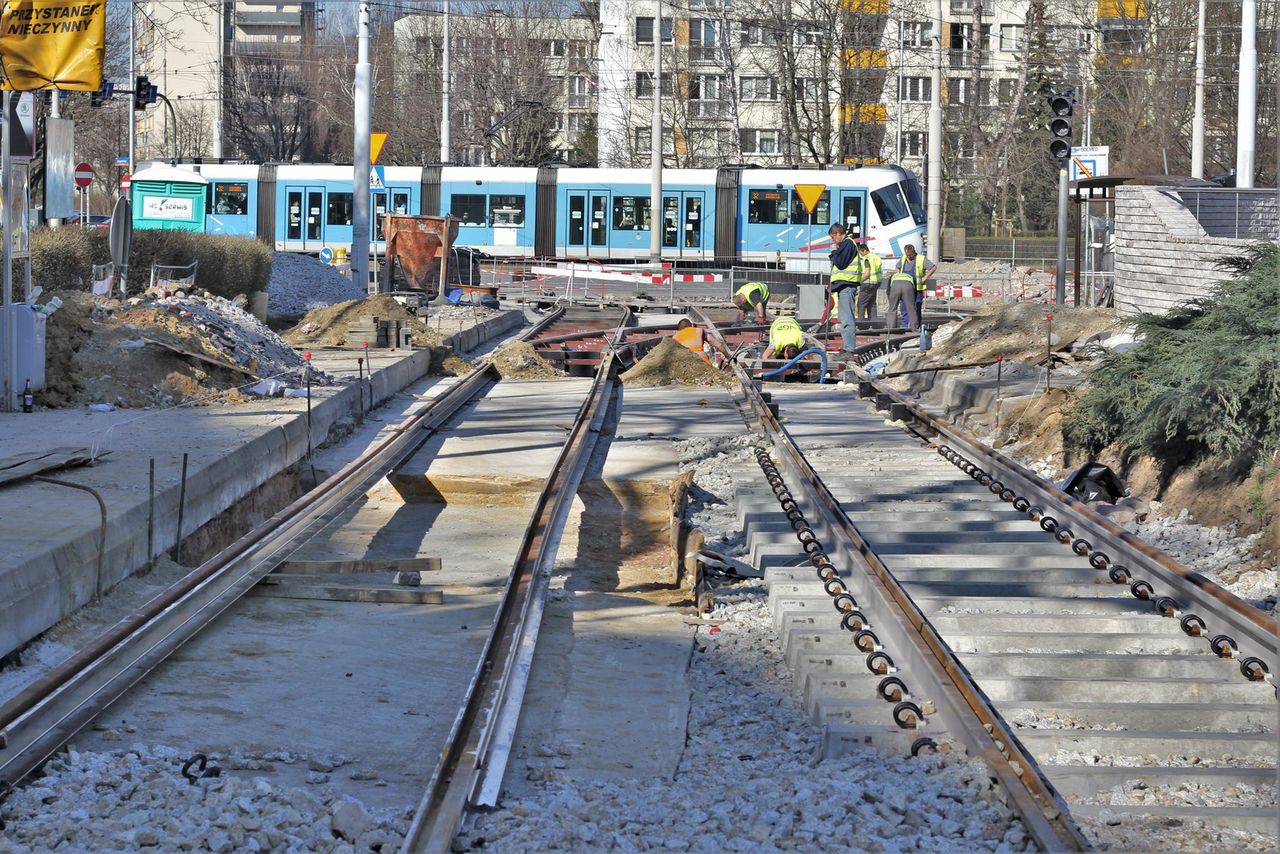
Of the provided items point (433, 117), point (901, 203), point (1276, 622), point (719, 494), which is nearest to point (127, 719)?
point (1276, 622)

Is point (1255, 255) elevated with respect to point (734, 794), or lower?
elevated

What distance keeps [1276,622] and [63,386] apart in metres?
11.4

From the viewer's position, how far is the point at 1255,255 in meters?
12.3

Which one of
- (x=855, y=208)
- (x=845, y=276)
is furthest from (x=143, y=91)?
(x=845, y=276)

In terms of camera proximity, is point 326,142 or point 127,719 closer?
point 127,719

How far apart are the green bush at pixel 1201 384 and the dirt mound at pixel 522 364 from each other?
33.7 feet

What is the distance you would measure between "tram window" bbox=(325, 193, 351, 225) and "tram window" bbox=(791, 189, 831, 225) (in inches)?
520

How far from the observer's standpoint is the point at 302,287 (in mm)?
34188

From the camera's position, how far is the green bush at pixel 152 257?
2133 cm

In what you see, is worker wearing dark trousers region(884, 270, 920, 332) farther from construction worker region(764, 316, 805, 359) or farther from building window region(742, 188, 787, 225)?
building window region(742, 188, 787, 225)

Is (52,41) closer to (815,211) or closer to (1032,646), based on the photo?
(1032,646)

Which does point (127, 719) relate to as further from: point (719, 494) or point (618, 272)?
point (618, 272)

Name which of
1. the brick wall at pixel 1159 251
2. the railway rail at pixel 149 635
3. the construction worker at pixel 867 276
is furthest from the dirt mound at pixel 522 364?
the railway rail at pixel 149 635

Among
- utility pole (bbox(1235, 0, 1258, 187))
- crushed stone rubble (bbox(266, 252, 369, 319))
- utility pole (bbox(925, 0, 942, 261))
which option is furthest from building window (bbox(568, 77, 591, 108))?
utility pole (bbox(1235, 0, 1258, 187))
